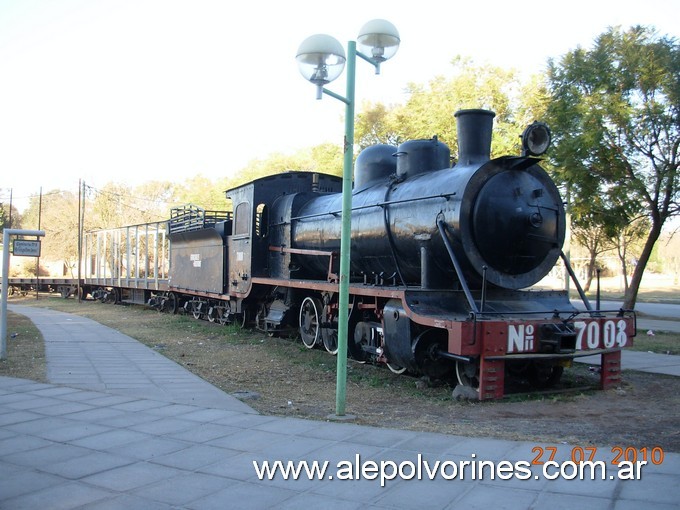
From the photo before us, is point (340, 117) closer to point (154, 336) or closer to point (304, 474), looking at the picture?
point (154, 336)

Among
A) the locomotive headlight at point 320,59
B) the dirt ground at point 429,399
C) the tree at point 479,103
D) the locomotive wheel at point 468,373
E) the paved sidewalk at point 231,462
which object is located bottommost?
the dirt ground at point 429,399

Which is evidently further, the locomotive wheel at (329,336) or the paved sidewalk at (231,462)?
the locomotive wheel at (329,336)

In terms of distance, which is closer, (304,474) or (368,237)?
(304,474)

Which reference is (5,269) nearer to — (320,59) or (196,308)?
(320,59)

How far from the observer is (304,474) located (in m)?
4.09

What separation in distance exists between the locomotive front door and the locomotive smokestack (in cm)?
592

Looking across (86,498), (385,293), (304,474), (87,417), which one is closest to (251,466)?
(304,474)

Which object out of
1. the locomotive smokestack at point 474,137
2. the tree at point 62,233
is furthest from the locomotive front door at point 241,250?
the tree at point 62,233

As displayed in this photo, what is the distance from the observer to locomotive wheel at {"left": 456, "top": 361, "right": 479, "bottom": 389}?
6.80 metres

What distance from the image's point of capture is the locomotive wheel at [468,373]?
22.3 feet

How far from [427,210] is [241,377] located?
3.49 m

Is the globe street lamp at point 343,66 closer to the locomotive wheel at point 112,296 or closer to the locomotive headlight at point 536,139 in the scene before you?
the locomotive headlight at point 536,139

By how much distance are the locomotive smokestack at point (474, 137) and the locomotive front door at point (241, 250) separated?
592cm

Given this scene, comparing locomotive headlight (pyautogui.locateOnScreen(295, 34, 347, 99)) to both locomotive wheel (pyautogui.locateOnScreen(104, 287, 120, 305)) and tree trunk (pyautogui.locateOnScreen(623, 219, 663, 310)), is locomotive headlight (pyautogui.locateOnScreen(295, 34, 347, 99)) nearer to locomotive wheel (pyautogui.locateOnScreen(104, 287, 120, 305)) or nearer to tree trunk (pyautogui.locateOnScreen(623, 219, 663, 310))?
tree trunk (pyautogui.locateOnScreen(623, 219, 663, 310))
